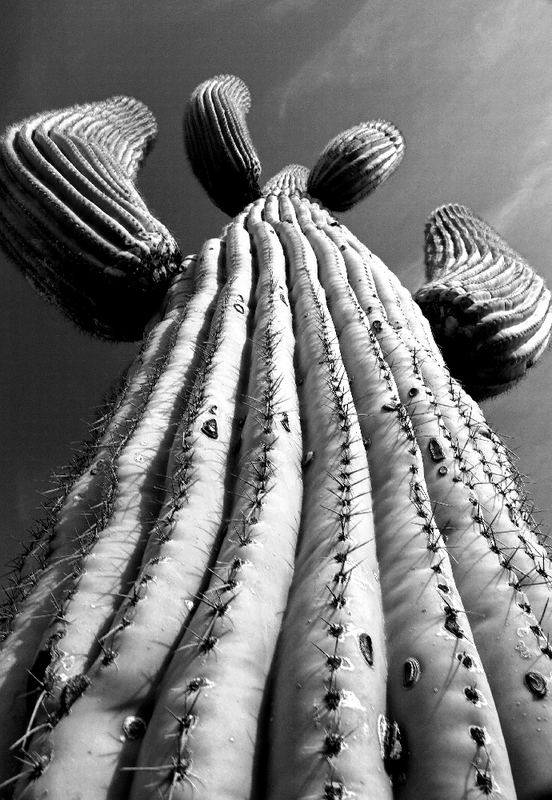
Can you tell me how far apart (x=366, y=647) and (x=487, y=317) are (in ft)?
12.7

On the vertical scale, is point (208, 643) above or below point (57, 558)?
below

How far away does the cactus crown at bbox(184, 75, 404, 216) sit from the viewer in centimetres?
700

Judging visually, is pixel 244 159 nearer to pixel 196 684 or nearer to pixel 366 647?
pixel 366 647

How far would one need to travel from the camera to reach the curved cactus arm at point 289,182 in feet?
25.7

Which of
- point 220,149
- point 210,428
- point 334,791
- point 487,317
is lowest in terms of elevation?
point 334,791

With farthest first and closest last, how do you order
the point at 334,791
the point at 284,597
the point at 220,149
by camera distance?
the point at 220,149, the point at 284,597, the point at 334,791

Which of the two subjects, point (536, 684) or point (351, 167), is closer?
point (536, 684)

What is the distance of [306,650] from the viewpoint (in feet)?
6.04

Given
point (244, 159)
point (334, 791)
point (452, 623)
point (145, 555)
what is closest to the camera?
point (334, 791)

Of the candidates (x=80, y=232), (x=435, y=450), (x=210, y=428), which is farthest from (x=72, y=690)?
(x=80, y=232)

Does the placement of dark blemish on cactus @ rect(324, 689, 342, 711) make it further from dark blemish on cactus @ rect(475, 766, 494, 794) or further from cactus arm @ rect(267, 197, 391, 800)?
dark blemish on cactus @ rect(475, 766, 494, 794)

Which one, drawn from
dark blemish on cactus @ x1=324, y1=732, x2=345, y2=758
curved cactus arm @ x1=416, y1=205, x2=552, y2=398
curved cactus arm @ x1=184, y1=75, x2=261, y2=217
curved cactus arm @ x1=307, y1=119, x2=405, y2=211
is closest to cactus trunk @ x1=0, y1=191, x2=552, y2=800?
dark blemish on cactus @ x1=324, y1=732, x2=345, y2=758

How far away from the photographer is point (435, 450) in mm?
2912

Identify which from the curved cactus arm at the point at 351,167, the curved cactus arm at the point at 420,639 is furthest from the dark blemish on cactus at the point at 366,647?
the curved cactus arm at the point at 351,167
